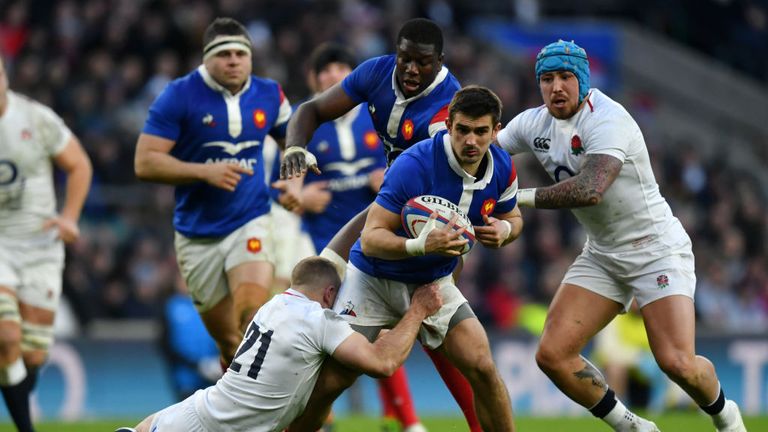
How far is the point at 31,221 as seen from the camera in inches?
410

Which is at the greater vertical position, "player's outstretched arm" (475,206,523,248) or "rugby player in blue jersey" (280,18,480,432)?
"rugby player in blue jersey" (280,18,480,432)

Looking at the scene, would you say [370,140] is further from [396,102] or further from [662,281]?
[662,281]

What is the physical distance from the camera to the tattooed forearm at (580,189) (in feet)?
25.7

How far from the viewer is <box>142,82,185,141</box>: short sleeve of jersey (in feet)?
31.0

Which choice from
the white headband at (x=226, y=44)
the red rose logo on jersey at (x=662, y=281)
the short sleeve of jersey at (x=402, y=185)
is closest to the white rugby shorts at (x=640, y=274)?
the red rose logo on jersey at (x=662, y=281)

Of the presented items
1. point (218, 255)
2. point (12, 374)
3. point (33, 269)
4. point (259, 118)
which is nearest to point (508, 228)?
point (259, 118)

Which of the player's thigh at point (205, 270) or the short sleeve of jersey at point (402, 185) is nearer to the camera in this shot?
the short sleeve of jersey at point (402, 185)

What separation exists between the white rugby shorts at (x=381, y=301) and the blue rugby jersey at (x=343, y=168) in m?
2.82

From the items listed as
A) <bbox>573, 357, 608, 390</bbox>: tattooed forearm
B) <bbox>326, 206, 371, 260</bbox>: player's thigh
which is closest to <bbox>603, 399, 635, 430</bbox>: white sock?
<bbox>573, 357, 608, 390</bbox>: tattooed forearm

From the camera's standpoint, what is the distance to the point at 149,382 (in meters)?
14.7

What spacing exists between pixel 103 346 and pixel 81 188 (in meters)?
4.33

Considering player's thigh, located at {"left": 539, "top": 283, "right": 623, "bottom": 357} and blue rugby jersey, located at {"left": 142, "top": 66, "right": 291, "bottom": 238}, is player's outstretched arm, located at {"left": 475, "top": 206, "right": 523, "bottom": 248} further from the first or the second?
A: blue rugby jersey, located at {"left": 142, "top": 66, "right": 291, "bottom": 238}

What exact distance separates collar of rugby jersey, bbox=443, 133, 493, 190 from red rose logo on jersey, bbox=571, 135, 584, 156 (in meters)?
0.88

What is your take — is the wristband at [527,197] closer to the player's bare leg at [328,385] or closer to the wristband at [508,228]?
the wristband at [508,228]
